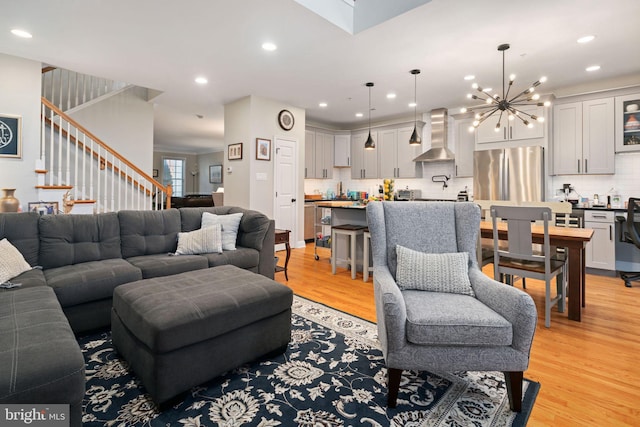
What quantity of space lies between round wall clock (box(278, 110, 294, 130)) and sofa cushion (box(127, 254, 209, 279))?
3.56 m

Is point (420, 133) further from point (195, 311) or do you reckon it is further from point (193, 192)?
point (193, 192)

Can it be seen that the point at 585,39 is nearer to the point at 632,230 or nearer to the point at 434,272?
the point at 632,230

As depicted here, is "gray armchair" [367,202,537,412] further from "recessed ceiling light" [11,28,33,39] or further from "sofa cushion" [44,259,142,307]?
"recessed ceiling light" [11,28,33,39]

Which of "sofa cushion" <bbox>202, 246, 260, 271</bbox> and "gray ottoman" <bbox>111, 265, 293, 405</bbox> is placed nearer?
"gray ottoman" <bbox>111, 265, 293, 405</bbox>

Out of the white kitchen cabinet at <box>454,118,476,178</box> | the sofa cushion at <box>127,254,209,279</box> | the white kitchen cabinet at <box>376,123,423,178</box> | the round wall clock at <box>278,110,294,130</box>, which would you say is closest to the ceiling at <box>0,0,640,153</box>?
the round wall clock at <box>278,110,294,130</box>

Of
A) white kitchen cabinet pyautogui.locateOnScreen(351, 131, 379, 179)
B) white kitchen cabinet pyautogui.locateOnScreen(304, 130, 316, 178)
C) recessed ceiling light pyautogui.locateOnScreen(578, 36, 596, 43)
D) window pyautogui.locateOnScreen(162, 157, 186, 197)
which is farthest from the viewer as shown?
window pyautogui.locateOnScreen(162, 157, 186, 197)

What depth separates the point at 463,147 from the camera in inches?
238

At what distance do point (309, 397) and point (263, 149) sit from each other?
4642mm

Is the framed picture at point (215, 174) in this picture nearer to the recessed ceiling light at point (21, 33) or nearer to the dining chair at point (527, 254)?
the recessed ceiling light at point (21, 33)

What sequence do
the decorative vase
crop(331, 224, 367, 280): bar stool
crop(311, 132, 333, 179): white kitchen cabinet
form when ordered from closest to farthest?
1. the decorative vase
2. crop(331, 224, 367, 280): bar stool
3. crop(311, 132, 333, 179): white kitchen cabinet

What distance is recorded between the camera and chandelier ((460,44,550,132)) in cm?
371

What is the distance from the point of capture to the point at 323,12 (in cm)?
303

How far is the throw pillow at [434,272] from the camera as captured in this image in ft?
6.51

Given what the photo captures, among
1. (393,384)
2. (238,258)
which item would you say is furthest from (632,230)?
(238,258)
